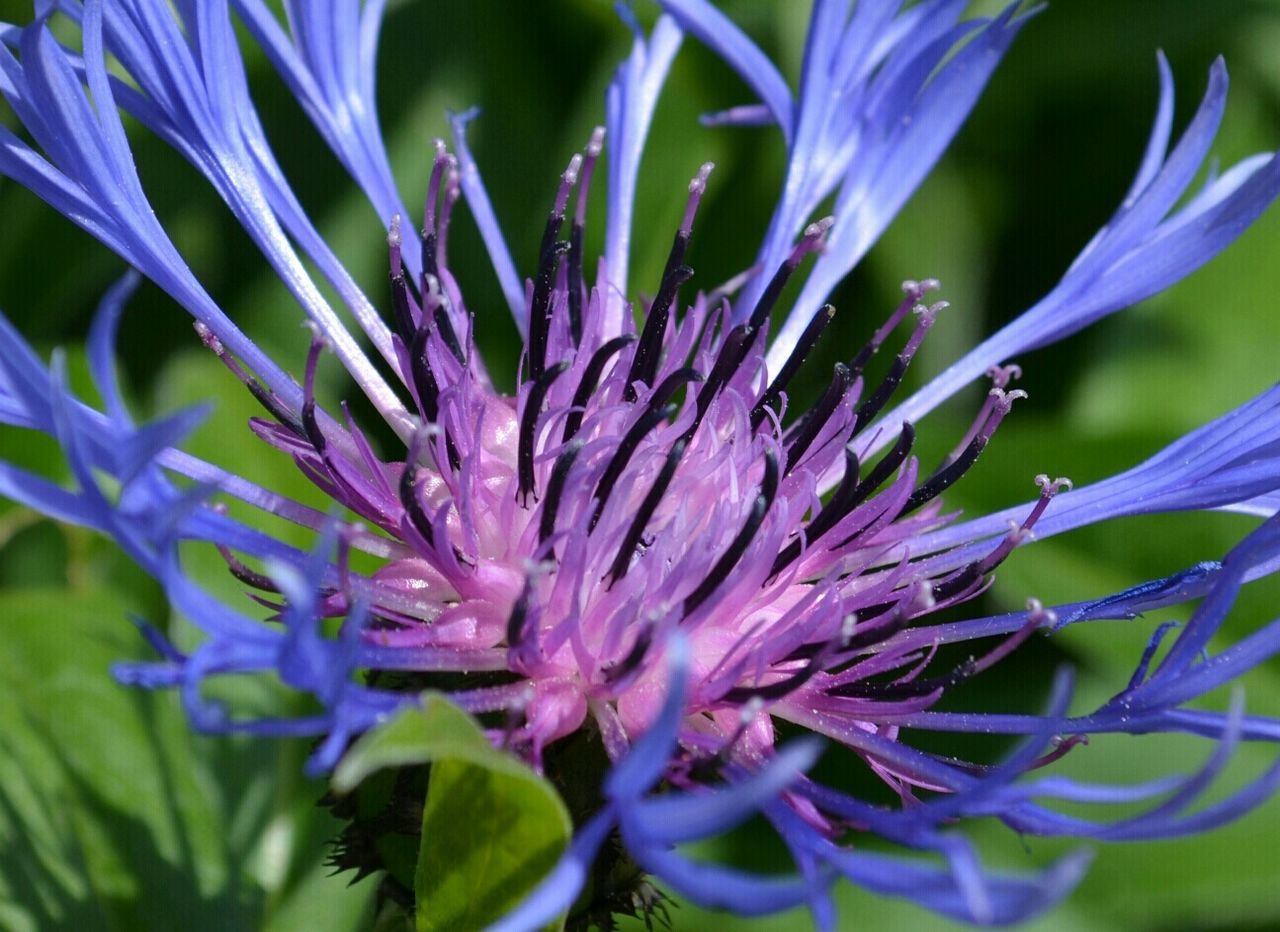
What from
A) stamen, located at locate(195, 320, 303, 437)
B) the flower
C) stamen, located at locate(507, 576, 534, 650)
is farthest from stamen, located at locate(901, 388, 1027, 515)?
stamen, located at locate(195, 320, 303, 437)

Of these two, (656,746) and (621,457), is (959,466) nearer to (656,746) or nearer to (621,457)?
(621,457)

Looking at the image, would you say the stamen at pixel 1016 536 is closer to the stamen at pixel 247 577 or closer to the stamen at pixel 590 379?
the stamen at pixel 590 379

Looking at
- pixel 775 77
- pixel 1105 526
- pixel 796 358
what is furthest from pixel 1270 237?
pixel 796 358

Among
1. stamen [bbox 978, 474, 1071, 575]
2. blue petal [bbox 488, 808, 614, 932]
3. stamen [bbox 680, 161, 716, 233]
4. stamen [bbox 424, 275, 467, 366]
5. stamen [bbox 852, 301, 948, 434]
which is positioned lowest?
blue petal [bbox 488, 808, 614, 932]

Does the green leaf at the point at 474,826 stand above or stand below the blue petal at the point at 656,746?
below

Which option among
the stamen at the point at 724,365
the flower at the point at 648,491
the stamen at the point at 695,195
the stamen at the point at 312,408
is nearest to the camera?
the flower at the point at 648,491

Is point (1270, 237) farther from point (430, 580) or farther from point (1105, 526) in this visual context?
point (430, 580)

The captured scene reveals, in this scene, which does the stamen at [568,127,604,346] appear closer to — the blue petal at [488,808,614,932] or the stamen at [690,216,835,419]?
the stamen at [690,216,835,419]

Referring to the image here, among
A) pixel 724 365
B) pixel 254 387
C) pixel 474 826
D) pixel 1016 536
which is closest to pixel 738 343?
pixel 724 365

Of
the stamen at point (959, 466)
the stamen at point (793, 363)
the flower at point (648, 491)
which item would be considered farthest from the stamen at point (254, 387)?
the stamen at point (959, 466)
